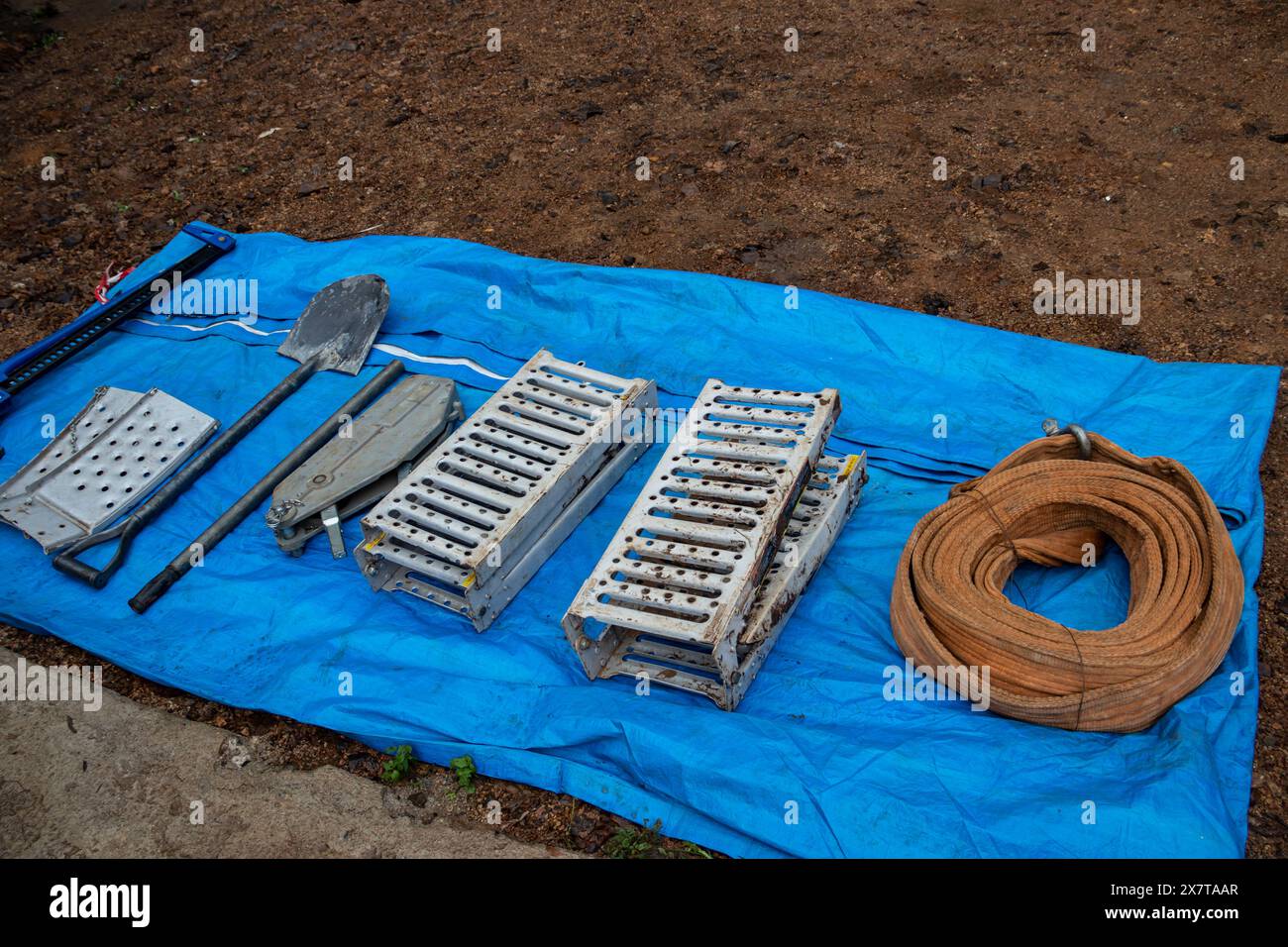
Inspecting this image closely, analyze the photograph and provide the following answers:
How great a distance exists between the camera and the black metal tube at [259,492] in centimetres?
392

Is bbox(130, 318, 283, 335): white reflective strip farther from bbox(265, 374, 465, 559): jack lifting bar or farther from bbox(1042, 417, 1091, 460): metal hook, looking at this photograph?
bbox(1042, 417, 1091, 460): metal hook

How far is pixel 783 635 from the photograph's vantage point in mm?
3455

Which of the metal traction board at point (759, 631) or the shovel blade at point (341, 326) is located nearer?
the metal traction board at point (759, 631)

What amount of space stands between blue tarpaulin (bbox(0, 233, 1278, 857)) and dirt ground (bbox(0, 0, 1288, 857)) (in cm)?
47

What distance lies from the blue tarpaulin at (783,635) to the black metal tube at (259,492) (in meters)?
0.06

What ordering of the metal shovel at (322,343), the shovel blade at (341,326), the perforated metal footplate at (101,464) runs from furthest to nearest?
the shovel blade at (341,326) < the metal shovel at (322,343) < the perforated metal footplate at (101,464)

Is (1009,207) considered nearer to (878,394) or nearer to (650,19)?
(878,394)

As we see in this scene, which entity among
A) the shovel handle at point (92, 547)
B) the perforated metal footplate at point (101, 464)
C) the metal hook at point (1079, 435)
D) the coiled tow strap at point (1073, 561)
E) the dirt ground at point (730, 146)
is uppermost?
the dirt ground at point (730, 146)

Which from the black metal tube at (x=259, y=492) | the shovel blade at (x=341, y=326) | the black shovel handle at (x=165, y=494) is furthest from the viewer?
the shovel blade at (x=341, y=326)

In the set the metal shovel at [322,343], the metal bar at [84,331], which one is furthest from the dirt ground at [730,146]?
the metal shovel at [322,343]

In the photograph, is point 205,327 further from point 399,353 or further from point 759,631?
Result: point 759,631

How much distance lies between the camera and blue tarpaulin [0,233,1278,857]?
2889mm

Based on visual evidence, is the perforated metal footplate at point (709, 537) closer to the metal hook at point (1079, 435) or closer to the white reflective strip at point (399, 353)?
the metal hook at point (1079, 435)

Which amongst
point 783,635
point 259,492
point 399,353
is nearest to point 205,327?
point 399,353
